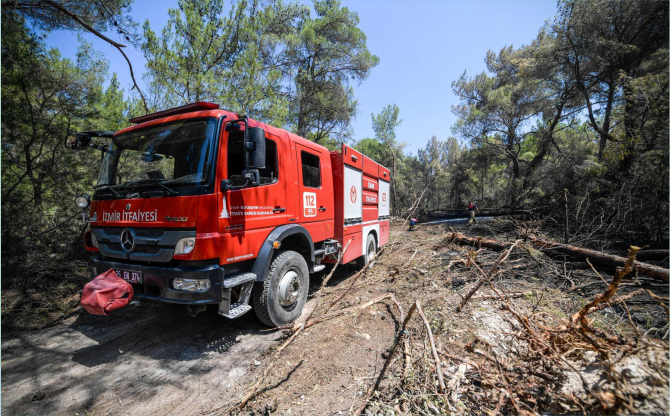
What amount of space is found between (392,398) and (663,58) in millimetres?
11994

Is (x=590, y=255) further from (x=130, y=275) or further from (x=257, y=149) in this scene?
(x=130, y=275)

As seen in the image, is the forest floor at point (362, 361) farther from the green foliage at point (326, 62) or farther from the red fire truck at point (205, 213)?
the green foliage at point (326, 62)


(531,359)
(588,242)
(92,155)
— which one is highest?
(92,155)

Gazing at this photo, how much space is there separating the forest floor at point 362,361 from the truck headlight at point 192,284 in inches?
31.0

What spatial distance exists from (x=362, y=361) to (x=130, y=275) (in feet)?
8.87

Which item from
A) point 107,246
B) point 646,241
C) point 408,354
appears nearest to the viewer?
point 408,354

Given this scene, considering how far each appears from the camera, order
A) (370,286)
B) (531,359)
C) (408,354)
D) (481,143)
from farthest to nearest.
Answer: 1. (481,143)
2. (370,286)
3. (408,354)
4. (531,359)

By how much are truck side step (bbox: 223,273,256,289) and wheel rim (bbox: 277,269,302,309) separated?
0.58m

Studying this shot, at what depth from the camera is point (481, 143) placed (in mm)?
18469

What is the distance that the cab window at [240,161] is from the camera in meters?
3.15

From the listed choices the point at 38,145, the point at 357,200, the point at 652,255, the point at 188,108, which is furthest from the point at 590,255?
the point at 38,145

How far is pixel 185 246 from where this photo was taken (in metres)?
2.65

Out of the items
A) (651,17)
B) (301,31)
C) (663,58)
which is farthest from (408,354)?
(301,31)

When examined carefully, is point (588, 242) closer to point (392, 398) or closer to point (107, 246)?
point (392, 398)
